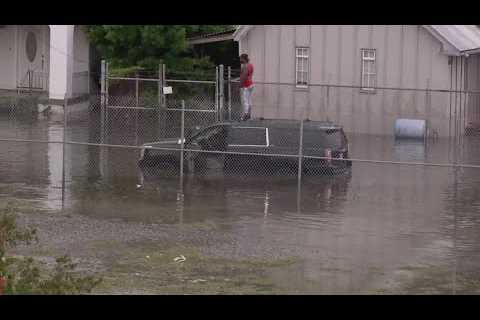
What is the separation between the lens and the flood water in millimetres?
14000

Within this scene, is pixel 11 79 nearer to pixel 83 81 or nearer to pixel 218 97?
pixel 83 81

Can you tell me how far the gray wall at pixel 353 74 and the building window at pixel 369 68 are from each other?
0.14 metres

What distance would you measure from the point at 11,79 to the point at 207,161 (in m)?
17.3

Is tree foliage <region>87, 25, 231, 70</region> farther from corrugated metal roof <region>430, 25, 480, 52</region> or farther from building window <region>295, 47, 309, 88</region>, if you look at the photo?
corrugated metal roof <region>430, 25, 480, 52</region>

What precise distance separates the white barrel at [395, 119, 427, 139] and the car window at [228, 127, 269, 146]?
21.8 ft

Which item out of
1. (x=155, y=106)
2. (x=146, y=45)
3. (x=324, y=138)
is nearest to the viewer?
(x=324, y=138)

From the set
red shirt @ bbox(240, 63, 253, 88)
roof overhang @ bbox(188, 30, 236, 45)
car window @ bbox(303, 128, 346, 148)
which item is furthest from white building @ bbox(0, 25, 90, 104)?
car window @ bbox(303, 128, 346, 148)

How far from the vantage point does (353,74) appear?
30078 millimetres

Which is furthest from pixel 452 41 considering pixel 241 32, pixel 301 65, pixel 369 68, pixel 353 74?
pixel 241 32

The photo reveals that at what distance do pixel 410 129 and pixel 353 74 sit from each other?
3457 millimetres

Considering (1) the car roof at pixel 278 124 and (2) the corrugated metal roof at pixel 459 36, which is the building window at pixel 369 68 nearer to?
(2) the corrugated metal roof at pixel 459 36

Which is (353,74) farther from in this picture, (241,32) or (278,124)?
(278,124)

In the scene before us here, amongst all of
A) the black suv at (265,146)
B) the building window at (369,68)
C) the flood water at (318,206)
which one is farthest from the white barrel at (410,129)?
the black suv at (265,146)
